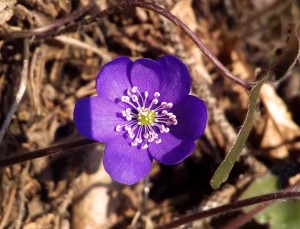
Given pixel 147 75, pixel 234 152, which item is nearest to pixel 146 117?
pixel 147 75

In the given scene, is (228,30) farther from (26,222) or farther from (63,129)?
(26,222)

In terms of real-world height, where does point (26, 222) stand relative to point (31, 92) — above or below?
below

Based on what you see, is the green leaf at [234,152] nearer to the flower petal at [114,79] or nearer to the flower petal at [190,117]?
the flower petal at [190,117]

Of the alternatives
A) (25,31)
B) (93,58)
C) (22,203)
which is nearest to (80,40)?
(93,58)

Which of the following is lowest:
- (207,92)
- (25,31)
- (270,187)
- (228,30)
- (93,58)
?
(270,187)

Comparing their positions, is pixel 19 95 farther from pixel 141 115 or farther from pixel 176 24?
pixel 176 24

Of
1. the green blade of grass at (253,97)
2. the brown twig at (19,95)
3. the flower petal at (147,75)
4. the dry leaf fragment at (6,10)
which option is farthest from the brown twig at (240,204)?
the dry leaf fragment at (6,10)

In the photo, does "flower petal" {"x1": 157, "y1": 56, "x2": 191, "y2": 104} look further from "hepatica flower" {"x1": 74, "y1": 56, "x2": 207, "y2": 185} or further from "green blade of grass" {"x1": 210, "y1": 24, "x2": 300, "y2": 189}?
"green blade of grass" {"x1": 210, "y1": 24, "x2": 300, "y2": 189}
